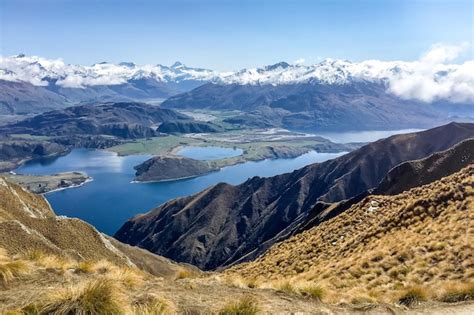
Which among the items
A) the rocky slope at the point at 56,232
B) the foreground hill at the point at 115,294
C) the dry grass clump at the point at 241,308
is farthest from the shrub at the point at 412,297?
the rocky slope at the point at 56,232

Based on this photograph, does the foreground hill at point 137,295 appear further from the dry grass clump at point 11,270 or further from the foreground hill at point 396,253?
the foreground hill at point 396,253

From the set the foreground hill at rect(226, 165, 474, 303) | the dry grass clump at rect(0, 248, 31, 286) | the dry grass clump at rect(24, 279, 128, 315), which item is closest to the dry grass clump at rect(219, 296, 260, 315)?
the dry grass clump at rect(24, 279, 128, 315)

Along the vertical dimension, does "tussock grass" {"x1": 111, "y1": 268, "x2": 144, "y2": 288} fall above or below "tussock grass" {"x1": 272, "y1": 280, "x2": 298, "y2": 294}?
above

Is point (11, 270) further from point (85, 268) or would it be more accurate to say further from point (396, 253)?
Result: point (396, 253)

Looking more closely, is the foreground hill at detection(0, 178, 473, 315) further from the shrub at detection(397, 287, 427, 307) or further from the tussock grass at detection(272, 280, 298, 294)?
the shrub at detection(397, 287, 427, 307)

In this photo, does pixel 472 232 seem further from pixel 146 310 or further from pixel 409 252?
pixel 146 310

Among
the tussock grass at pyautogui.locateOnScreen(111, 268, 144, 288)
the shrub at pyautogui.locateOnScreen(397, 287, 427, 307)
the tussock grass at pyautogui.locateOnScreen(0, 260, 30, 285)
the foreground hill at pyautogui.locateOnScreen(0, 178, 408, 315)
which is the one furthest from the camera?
the shrub at pyautogui.locateOnScreen(397, 287, 427, 307)

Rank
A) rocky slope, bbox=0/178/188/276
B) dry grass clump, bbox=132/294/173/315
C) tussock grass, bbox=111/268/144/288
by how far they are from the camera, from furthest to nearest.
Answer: rocky slope, bbox=0/178/188/276
tussock grass, bbox=111/268/144/288
dry grass clump, bbox=132/294/173/315
